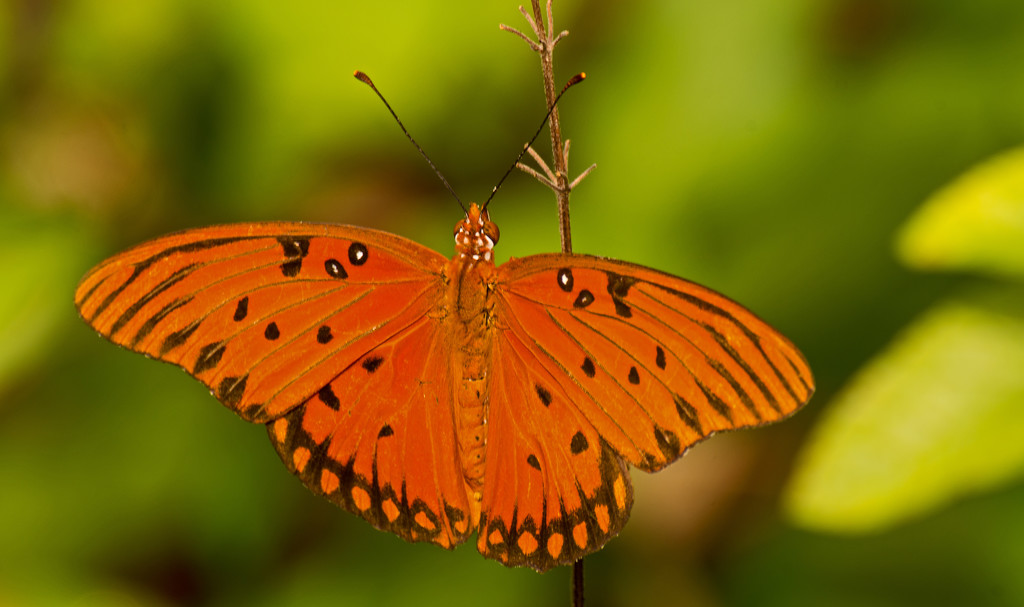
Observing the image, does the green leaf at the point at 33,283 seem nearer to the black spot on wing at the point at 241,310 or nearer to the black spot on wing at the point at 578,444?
the black spot on wing at the point at 241,310

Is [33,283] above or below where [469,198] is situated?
below

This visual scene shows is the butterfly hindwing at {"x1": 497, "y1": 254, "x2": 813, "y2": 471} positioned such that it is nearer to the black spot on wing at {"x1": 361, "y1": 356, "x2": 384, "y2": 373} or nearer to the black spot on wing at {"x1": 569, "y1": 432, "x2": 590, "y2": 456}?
the black spot on wing at {"x1": 569, "y1": 432, "x2": 590, "y2": 456}

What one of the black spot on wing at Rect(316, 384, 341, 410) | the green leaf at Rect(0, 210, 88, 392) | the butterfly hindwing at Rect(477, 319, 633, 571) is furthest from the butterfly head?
the green leaf at Rect(0, 210, 88, 392)

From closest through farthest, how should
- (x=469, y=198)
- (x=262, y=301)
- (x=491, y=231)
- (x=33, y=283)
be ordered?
(x=491, y=231)
(x=262, y=301)
(x=33, y=283)
(x=469, y=198)

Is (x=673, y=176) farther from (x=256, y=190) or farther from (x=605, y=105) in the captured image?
(x=256, y=190)

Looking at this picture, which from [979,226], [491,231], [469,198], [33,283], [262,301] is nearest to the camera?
[491,231]

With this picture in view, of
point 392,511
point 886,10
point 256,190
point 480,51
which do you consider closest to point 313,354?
point 392,511

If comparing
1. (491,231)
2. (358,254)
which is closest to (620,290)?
(491,231)

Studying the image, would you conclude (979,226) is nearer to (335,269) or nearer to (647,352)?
(647,352)
